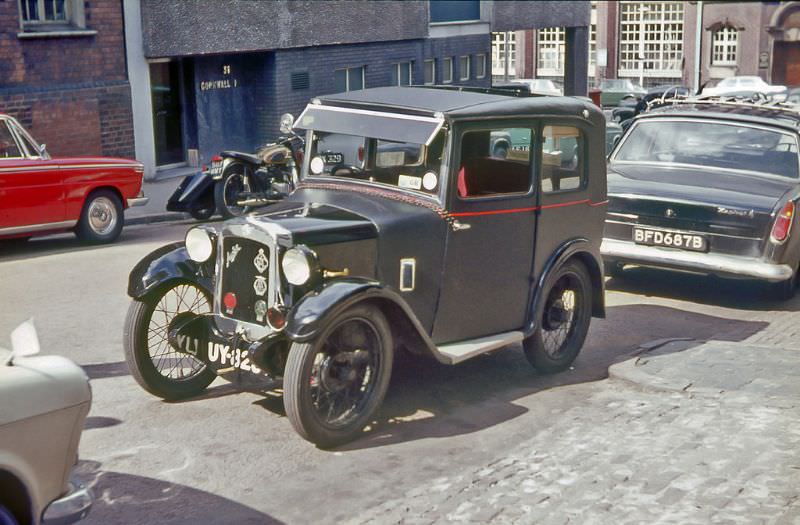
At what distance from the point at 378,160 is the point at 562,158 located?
4.50 feet

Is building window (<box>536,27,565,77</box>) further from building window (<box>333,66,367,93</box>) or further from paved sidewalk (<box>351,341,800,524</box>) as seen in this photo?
paved sidewalk (<box>351,341,800,524</box>)

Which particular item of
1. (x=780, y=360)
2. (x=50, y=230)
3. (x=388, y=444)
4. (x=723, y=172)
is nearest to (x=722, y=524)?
(x=388, y=444)

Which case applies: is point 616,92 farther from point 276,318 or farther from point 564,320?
point 276,318

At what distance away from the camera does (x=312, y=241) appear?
22.4 ft

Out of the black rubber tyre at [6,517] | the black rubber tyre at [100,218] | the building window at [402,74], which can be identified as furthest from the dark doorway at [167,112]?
the black rubber tyre at [6,517]

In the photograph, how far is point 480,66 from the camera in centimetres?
3294

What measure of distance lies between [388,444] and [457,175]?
1.76 meters

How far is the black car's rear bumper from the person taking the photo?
10391 millimetres

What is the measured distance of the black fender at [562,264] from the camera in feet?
26.5

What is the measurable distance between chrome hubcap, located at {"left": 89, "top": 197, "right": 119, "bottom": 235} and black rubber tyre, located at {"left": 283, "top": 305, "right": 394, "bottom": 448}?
7.83 metres

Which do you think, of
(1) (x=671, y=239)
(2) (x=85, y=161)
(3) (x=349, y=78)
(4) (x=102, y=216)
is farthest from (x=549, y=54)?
(1) (x=671, y=239)

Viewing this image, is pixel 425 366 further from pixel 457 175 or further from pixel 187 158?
pixel 187 158

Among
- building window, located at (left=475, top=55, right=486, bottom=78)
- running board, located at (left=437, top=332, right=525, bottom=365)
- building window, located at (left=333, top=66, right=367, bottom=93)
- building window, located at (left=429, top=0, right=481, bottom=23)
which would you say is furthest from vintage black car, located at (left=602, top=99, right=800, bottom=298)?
building window, located at (left=475, top=55, right=486, bottom=78)

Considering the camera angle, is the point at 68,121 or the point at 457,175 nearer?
the point at 457,175
